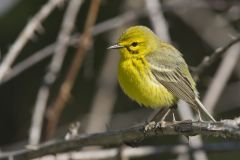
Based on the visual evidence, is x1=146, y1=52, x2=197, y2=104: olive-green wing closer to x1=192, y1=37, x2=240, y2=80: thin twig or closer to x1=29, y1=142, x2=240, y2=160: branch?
x1=192, y1=37, x2=240, y2=80: thin twig

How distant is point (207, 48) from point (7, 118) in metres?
2.75

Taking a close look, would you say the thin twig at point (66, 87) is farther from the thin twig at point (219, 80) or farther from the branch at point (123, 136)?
the thin twig at point (219, 80)

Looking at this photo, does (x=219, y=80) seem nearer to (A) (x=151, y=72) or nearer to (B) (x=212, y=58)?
(A) (x=151, y=72)

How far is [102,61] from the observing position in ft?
26.7

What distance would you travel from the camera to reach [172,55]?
19.2ft

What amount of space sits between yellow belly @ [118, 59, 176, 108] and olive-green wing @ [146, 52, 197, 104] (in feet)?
0.25

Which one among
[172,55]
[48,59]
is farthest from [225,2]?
[48,59]

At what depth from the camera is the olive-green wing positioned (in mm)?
5478

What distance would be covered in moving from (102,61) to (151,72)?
2511 mm

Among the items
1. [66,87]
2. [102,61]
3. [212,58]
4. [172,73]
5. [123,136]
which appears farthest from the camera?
[102,61]

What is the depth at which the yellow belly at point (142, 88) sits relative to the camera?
5.44 m

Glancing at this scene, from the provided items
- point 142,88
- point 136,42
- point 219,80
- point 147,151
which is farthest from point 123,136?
point 219,80

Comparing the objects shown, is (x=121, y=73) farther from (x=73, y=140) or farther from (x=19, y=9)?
(x=19, y=9)

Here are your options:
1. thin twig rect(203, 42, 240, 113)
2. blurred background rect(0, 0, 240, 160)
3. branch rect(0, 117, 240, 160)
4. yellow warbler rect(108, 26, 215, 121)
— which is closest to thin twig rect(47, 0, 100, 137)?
blurred background rect(0, 0, 240, 160)
